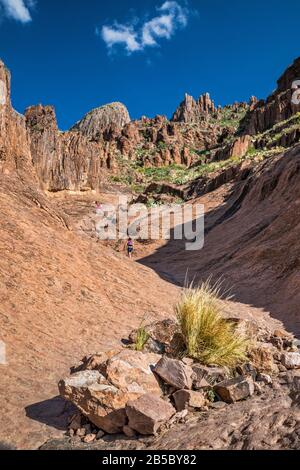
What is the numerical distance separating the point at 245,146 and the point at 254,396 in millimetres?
49292

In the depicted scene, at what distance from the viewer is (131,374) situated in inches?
163

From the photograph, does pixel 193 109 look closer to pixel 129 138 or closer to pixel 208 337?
pixel 129 138

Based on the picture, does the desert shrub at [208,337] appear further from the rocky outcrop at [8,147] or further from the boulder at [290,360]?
the rocky outcrop at [8,147]

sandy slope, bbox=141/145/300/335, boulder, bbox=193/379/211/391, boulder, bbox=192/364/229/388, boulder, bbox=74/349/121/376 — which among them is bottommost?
boulder, bbox=193/379/211/391

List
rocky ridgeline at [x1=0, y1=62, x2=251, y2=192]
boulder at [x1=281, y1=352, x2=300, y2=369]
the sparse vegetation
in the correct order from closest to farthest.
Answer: boulder at [x1=281, y1=352, x2=300, y2=369], the sparse vegetation, rocky ridgeline at [x1=0, y1=62, x2=251, y2=192]

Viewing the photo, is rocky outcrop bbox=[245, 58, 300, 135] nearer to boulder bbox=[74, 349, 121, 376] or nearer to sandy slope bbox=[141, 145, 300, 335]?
sandy slope bbox=[141, 145, 300, 335]

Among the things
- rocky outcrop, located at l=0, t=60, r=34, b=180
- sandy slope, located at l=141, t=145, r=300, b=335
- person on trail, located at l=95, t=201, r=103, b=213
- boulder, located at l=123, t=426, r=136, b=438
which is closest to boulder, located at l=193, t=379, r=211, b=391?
boulder, located at l=123, t=426, r=136, b=438

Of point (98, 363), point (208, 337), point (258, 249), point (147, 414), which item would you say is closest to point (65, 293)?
point (98, 363)

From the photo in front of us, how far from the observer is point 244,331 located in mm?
5840

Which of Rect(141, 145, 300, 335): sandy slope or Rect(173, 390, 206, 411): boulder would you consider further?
Rect(141, 145, 300, 335): sandy slope

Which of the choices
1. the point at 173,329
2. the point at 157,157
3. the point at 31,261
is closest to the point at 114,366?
the point at 173,329

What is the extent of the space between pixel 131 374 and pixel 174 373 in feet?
1.66

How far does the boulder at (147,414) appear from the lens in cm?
352

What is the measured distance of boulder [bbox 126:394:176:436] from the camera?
11.5ft
